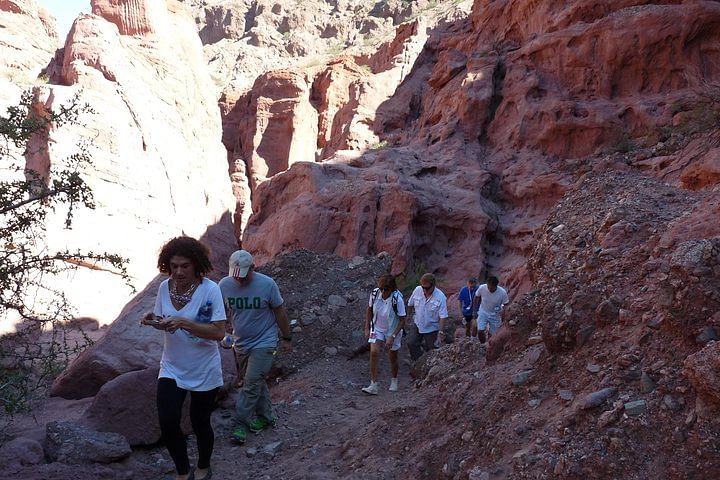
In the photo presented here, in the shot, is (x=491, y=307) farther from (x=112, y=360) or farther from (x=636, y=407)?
(x=636, y=407)

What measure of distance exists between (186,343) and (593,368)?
98.1 inches

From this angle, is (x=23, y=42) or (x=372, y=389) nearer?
(x=372, y=389)

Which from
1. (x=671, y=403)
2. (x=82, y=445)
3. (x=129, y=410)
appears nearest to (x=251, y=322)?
(x=129, y=410)

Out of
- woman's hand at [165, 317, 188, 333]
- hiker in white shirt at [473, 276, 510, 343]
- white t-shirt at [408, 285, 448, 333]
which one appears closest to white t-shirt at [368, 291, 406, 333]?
white t-shirt at [408, 285, 448, 333]

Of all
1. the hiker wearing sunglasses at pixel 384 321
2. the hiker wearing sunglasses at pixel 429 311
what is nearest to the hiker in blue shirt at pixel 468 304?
the hiker wearing sunglasses at pixel 429 311

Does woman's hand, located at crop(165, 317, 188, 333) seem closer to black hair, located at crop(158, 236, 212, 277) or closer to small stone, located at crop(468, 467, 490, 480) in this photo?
black hair, located at crop(158, 236, 212, 277)

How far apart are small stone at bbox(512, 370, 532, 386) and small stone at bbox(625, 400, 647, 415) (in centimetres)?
92

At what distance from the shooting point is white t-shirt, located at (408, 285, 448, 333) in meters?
7.72

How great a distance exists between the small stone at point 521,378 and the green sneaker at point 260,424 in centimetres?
257

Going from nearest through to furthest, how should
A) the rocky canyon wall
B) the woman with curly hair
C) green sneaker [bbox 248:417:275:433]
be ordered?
the woman with curly hair
green sneaker [bbox 248:417:275:433]
the rocky canyon wall

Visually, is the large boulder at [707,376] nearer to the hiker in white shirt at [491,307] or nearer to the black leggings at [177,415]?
the black leggings at [177,415]

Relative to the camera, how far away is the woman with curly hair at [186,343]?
144 inches

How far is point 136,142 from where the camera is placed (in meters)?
21.1

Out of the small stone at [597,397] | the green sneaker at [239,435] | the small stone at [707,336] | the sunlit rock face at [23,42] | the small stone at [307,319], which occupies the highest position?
the sunlit rock face at [23,42]
